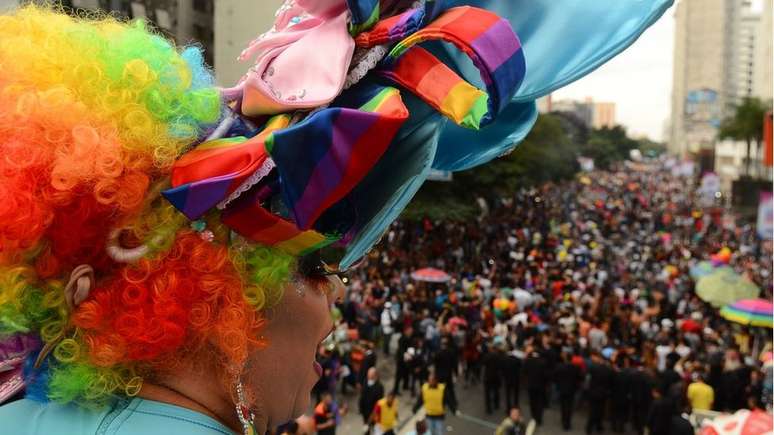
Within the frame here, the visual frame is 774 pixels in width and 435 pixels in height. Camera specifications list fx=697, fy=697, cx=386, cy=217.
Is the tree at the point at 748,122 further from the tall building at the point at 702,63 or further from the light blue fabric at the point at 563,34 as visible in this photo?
the tall building at the point at 702,63

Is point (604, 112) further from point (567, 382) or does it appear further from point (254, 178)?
point (254, 178)

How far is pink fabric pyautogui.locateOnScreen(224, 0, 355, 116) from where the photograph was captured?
140 centimetres

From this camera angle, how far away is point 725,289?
12.5 meters

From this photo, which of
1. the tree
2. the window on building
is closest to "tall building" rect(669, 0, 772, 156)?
the tree

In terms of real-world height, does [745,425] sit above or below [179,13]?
A: below

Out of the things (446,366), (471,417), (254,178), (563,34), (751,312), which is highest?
(563,34)

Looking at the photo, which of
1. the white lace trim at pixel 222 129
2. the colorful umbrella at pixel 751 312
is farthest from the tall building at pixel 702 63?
the white lace trim at pixel 222 129

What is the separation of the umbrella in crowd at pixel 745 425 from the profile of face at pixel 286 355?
3036mm

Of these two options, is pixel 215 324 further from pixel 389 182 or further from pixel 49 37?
pixel 49 37

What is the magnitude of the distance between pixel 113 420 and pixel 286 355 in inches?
15.3

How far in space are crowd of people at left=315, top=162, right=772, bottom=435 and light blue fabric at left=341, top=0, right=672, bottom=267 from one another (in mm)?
6426

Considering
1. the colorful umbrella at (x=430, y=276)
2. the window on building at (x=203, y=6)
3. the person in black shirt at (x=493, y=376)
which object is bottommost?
the person in black shirt at (x=493, y=376)

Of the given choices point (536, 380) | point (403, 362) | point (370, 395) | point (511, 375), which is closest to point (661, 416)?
point (536, 380)

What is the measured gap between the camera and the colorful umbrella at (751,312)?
36.0 ft
